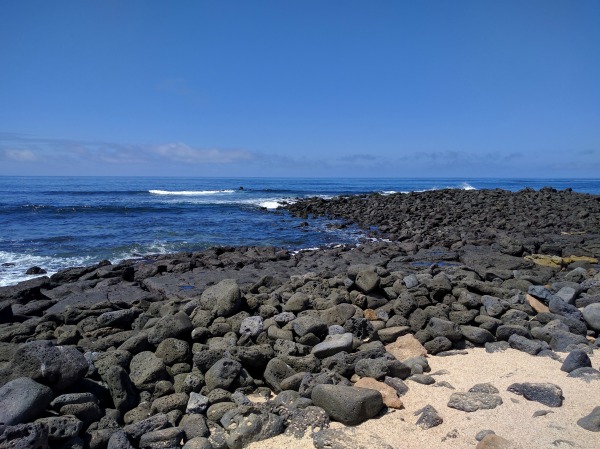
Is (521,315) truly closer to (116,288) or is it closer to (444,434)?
(444,434)

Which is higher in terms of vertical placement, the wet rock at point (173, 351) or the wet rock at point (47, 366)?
the wet rock at point (47, 366)

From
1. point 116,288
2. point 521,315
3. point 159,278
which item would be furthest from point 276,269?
point 521,315

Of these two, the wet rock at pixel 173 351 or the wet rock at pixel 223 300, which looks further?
the wet rock at pixel 223 300

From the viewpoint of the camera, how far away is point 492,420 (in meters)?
4.24

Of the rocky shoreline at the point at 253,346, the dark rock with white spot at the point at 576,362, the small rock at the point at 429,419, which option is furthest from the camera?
the dark rock with white spot at the point at 576,362

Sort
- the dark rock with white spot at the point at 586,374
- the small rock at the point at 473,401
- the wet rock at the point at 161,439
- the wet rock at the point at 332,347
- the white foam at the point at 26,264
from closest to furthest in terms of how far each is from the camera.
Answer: the wet rock at the point at 161,439 → the small rock at the point at 473,401 → the dark rock with white spot at the point at 586,374 → the wet rock at the point at 332,347 → the white foam at the point at 26,264

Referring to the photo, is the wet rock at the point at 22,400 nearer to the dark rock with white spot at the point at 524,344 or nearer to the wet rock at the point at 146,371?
the wet rock at the point at 146,371

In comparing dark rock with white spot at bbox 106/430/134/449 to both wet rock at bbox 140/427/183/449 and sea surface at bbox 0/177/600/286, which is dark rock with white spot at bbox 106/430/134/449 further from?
sea surface at bbox 0/177/600/286

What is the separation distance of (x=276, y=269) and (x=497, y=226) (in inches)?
447

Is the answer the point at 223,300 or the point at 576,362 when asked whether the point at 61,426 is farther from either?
the point at 576,362

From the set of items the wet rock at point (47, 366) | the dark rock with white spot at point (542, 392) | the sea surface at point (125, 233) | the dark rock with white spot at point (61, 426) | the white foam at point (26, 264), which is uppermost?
the wet rock at point (47, 366)

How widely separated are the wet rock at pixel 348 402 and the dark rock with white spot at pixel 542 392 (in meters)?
1.57

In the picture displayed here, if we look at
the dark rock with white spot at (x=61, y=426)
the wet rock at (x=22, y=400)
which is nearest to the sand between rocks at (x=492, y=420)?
the dark rock with white spot at (x=61, y=426)

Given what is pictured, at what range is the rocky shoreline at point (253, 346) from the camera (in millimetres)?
4074
